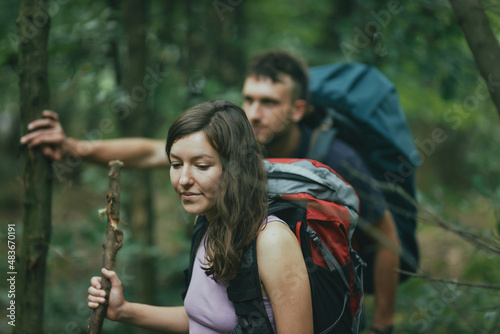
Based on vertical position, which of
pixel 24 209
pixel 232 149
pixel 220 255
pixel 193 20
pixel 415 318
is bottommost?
pixel 415 318

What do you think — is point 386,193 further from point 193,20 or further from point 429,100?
point 429,100

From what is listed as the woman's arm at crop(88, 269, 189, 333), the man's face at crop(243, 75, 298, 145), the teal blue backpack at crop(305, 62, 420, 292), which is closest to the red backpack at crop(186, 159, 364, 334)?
the woman's arm at crop(88, 269, 189, 333)

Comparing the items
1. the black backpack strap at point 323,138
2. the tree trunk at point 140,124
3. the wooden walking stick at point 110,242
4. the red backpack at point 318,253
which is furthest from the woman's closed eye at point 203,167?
the tree trunk at point 140,124

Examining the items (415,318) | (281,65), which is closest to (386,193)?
(281,65)

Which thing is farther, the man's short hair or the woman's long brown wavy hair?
the man's short hair

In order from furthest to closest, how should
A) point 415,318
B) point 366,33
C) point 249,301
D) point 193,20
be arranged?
point 193,20, point 366,33, point 415,318, point 249,301

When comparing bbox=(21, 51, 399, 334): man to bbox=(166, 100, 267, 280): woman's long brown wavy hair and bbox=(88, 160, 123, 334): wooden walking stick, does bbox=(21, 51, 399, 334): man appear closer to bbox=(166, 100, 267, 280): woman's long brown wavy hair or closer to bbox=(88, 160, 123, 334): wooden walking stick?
bbox=(88, 160, 123, 334): wooden walking stick

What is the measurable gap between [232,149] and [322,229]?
0.52 m

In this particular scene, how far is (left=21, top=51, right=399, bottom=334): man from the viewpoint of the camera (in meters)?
2.93

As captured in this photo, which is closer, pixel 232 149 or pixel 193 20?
pixel 232 149

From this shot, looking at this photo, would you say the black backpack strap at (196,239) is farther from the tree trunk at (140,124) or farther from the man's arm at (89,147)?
the tree trunk at (140,124)

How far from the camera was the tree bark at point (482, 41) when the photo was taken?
1.91 metres

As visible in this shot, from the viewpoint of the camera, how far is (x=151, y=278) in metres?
4.21

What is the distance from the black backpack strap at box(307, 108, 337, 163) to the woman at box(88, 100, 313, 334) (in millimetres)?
1007
